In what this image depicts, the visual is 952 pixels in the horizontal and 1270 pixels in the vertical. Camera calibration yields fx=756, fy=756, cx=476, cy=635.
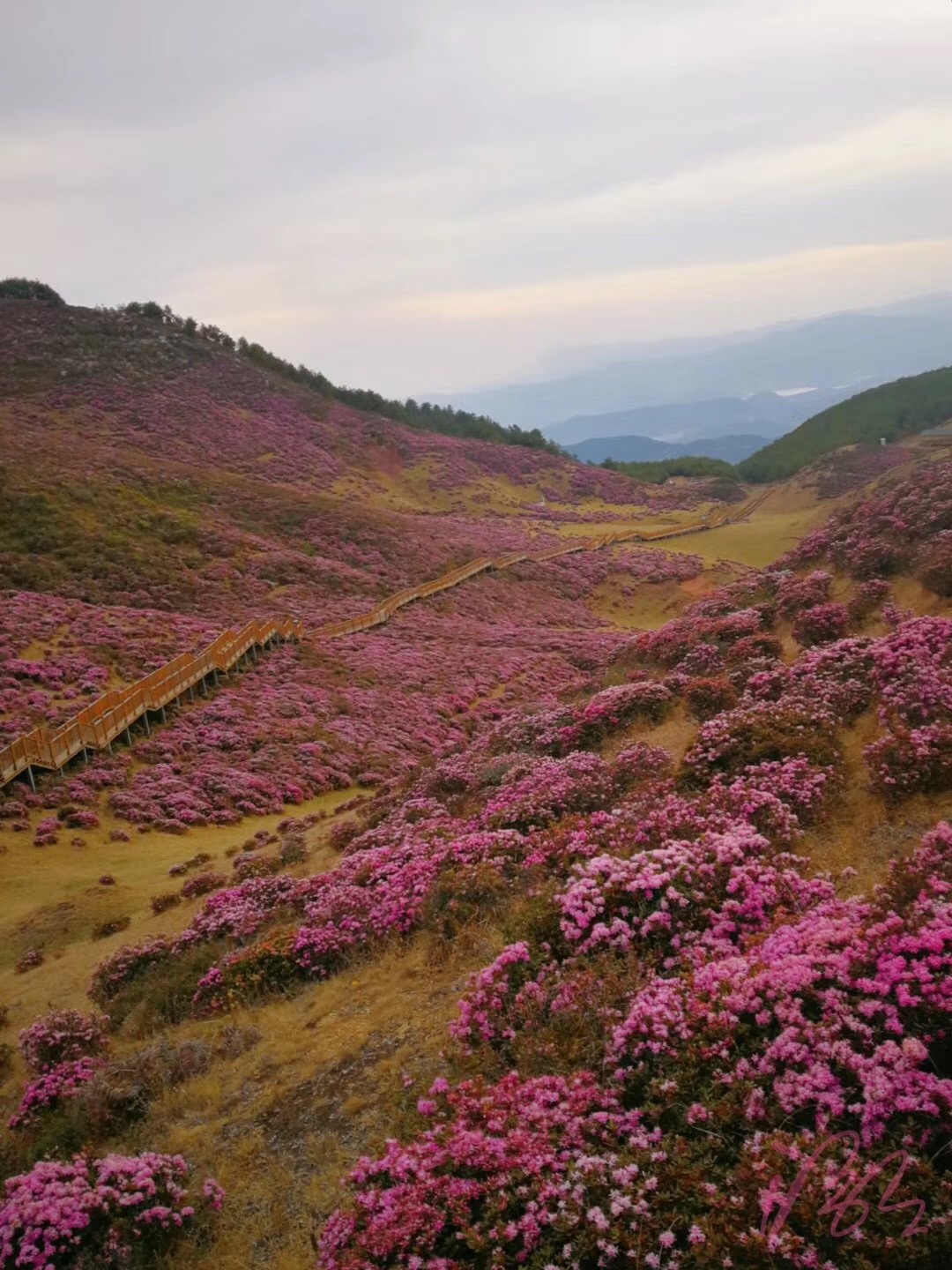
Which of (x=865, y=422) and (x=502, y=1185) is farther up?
(x=865, y=422)

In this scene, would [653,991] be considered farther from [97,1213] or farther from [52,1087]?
[52,1087]

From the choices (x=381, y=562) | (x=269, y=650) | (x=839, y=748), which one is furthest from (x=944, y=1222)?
(x=381, y=562)

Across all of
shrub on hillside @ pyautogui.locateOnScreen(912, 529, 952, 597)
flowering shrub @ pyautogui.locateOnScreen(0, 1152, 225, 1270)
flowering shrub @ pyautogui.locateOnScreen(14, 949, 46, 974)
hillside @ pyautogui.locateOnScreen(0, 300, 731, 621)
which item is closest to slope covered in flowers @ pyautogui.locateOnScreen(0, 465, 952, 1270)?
flowering shrub @ pyautogui.locateOnScreen(0, 1152, 225, 1270)

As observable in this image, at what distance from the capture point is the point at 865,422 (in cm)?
13975

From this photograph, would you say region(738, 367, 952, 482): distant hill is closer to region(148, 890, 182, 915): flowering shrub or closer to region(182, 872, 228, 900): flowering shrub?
region(182, 872, 228, 900): flowering shrub

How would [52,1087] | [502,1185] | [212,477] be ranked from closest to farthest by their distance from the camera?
[502,1185], [52,1087], [212,477]

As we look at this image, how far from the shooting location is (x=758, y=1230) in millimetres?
4809

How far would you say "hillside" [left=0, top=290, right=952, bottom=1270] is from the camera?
18.3ft

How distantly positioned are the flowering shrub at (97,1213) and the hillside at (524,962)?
0.11 ft

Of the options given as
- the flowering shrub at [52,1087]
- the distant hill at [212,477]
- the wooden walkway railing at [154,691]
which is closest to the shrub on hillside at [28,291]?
the distant hill at [212,477]

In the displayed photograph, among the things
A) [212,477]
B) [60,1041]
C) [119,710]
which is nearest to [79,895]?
[60,1041]

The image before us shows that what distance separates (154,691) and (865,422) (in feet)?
479

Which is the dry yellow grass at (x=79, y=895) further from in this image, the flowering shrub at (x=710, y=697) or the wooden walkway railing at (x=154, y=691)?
the flowering shrub at (x=710, y=697)

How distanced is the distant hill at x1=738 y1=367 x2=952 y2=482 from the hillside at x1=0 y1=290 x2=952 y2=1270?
106443 millimetres
